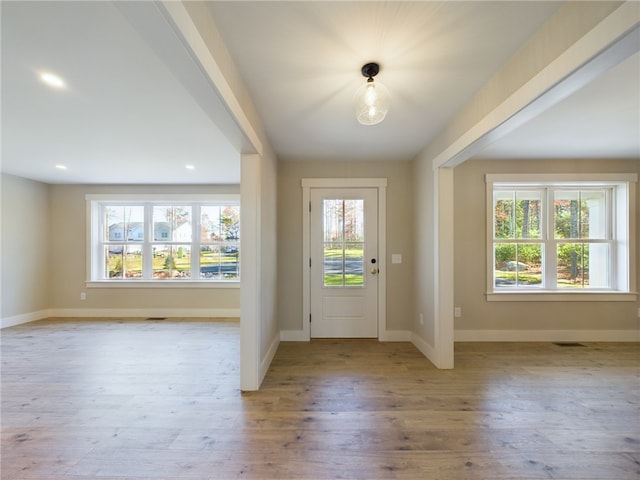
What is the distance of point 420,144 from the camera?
3174mm

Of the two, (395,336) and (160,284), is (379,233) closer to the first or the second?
(395,336)

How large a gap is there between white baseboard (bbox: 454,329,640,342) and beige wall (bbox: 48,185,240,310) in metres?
3.62

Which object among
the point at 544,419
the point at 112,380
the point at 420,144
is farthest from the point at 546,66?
the point at 112,380

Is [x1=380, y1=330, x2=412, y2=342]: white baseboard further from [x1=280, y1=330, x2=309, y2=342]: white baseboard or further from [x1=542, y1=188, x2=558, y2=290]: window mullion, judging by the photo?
[x1=542, y1=188, x2=558, y2=290]: window mullion

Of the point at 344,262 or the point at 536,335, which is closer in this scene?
the point at 536,335

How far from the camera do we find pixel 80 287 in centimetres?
501

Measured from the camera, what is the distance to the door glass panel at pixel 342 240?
3.79 metres

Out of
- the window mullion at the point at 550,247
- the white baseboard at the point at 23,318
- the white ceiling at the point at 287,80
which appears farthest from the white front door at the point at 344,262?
the white baseboard at the point at 23,318

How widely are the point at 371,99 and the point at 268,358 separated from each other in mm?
2531

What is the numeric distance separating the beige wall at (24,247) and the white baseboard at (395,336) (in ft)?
18.5

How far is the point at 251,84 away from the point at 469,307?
3.51 meters

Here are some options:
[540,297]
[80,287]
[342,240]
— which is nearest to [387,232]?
[342,240]

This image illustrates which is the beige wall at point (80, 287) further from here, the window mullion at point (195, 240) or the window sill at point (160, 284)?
the window mullion at point (195, 240)

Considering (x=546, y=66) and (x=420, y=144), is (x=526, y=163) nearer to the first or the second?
(x=420, y=144)
